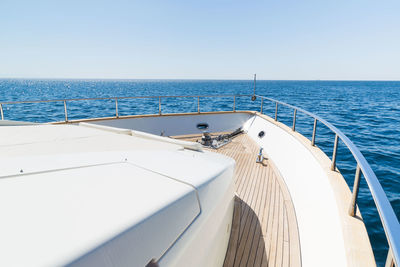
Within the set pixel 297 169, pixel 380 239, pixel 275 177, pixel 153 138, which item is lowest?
pixel 380 239

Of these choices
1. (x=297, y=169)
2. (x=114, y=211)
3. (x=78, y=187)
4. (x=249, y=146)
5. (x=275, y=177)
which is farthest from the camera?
(x=249, y=146)

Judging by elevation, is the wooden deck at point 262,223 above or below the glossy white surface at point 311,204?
below

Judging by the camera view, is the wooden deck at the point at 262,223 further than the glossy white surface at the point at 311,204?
Yes

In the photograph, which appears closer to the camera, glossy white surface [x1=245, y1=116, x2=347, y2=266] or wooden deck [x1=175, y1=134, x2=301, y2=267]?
glossy white surface [x1=245, y1=116, x2=347, y2=266]

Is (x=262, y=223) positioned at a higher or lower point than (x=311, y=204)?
lower

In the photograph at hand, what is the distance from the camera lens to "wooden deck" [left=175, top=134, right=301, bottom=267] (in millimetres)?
2211

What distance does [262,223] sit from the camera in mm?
2711

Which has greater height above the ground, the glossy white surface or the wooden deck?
the glossy white surface

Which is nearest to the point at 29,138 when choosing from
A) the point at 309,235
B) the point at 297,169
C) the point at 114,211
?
the point at 114,211

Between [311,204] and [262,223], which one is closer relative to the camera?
[311,204]

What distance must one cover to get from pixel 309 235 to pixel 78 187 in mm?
2223

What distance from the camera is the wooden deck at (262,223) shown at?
7.25 feet

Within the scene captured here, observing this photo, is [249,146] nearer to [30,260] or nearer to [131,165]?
[131,165]

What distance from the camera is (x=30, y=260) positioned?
0.58 meters
